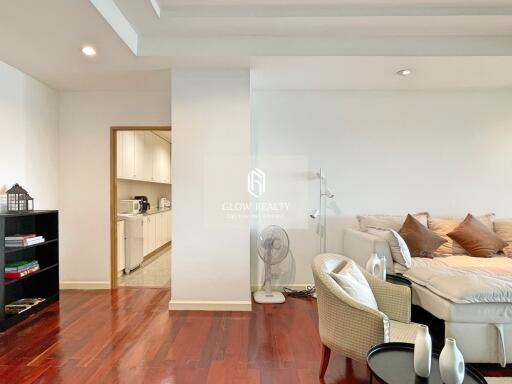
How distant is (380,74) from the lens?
343 cm

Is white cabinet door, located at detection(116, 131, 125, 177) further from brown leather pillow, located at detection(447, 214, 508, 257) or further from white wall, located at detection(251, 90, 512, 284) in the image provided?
brown leather pillow, located at detection(447, 214, 508, 257)

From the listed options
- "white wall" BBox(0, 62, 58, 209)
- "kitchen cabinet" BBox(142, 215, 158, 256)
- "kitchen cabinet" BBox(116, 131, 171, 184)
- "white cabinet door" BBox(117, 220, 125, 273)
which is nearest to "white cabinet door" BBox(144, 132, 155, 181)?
"kitchen cabinet" BBox(116, 131, 171, 184)

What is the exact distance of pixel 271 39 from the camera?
3.01 meters

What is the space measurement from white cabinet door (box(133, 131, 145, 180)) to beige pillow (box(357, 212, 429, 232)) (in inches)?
146

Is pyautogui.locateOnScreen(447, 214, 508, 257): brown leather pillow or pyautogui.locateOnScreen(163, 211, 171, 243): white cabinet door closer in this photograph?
pyautogui.locateOnScreen(447, 214, 508, 257): brown leather pillow

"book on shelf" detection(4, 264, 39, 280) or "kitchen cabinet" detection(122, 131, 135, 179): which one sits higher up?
"kitchen cabinet" detection(122, 131, 135, 179)

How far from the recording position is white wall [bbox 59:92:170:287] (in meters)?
4.01

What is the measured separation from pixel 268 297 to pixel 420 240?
1689 millimetres

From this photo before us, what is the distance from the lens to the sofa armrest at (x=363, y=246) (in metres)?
3.00

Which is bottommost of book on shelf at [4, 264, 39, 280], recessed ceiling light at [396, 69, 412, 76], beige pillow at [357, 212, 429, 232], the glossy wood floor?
the glossy wood floor

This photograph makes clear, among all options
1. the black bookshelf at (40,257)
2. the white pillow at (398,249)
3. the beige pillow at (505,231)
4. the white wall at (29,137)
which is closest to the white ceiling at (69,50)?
the white wall at (29,137)

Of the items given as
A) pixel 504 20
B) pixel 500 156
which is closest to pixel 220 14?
pixel 504 20

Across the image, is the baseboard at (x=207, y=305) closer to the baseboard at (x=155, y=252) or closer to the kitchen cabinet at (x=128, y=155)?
the baseboard at (x=155, y=252)

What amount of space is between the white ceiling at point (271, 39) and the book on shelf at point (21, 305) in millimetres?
2334
